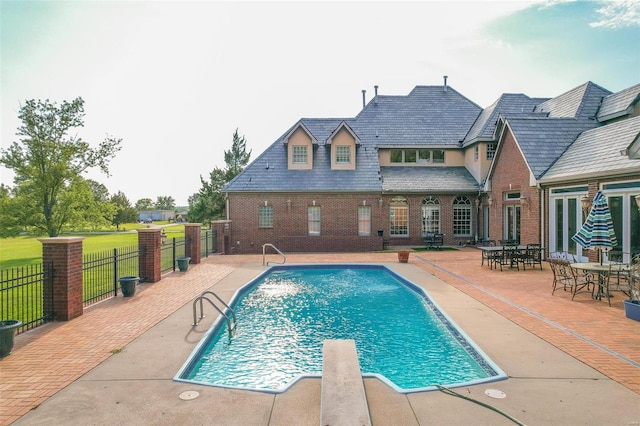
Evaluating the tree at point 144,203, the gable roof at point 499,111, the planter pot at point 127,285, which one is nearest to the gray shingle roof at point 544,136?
the gable roof at point 499,111

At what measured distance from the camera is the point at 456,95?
27516 millimetres

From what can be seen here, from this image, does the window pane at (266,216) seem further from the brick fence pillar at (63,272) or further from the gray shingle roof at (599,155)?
the brick fence pillar at (63,272)

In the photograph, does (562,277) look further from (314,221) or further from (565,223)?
(314,221)

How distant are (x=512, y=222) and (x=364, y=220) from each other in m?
7.96

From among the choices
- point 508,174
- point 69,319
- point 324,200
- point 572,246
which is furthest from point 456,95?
point 69,319

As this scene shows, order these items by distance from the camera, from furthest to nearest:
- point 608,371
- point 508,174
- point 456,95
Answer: point 456,95 → point 508,174 → point 608,371

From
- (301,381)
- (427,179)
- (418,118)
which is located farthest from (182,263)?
(418,118)

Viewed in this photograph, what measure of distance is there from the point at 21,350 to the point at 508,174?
65.3 feet

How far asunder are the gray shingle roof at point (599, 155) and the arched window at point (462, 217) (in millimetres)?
7258

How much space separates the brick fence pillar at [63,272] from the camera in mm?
7809

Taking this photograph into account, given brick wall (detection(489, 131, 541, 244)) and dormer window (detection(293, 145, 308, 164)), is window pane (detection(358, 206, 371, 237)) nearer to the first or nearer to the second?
dormer window (detection(293, 145, 308, 164))

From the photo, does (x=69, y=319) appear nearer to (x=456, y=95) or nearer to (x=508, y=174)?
(x=508, y=174)

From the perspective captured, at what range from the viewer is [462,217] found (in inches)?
922

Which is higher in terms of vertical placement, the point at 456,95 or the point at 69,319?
the point at 456,95
